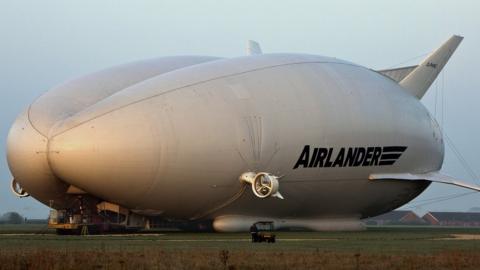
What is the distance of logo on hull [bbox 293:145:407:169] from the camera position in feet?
192

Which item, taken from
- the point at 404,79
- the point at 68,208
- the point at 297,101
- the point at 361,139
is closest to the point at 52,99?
the point at 68,208

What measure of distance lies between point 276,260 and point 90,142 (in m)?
24.5

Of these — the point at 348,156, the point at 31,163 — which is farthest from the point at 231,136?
the point at 31,163

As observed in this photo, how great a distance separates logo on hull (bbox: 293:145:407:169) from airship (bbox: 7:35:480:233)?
10 centimetres

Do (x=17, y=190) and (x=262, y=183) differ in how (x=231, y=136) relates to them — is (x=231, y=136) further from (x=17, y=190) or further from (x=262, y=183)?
(x=17, y=190)

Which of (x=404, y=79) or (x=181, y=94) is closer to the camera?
(x=181, y=94)

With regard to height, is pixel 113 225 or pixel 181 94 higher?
pixel 181 94

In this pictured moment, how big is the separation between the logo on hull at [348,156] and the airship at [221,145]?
10 centimetres

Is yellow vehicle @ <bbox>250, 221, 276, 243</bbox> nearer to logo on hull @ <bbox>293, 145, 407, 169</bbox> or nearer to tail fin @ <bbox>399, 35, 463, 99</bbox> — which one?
logo on hull @ <bbox>293, 145, 407, 169</bbox>

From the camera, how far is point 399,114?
2606 inches

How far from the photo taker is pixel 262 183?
180ft

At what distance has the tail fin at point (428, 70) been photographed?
7466cm

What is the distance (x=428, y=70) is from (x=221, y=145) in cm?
2847

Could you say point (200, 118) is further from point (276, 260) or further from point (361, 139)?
point (276, 260)
